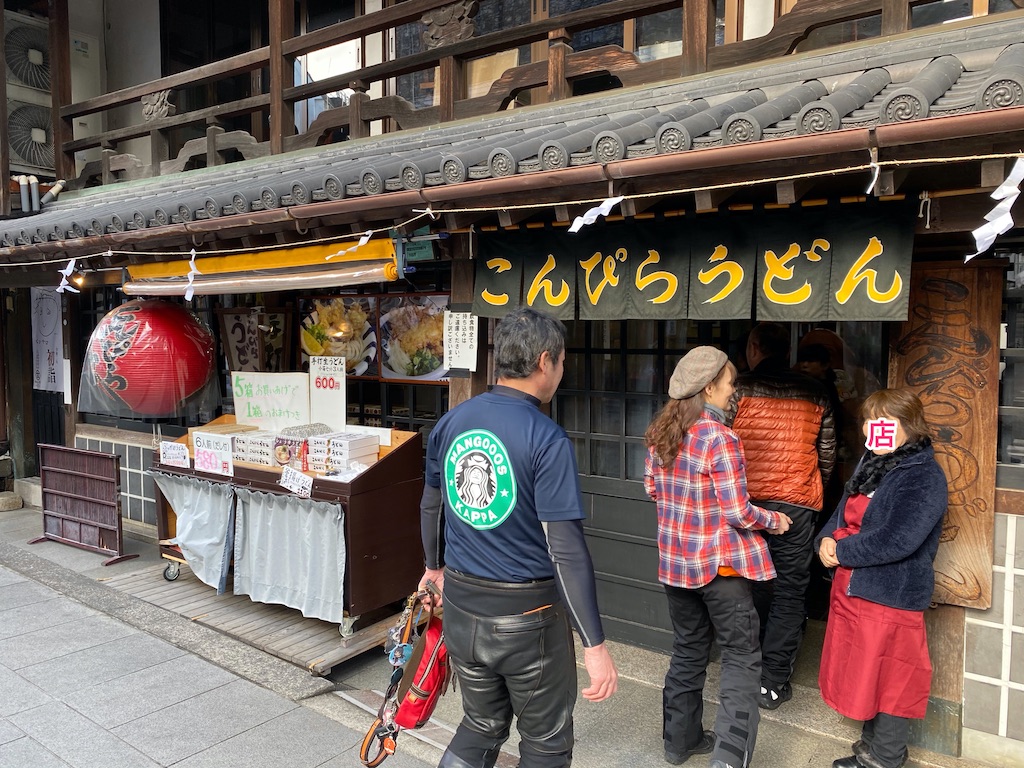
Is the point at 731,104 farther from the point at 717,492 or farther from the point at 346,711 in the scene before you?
the point at 346,711

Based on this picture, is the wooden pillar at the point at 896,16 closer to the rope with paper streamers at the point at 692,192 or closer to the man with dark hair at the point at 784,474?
the rope with paper streamers at the point at 692,192

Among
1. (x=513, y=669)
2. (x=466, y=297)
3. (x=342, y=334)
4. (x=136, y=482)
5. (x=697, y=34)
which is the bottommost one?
(x=136, y=482)

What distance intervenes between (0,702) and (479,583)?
4238mm

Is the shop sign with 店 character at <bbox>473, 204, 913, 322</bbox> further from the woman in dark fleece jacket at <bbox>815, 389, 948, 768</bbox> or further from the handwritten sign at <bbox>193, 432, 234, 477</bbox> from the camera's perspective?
the handwritten sign at <bbox>193, 432, 234, 477</bbox>

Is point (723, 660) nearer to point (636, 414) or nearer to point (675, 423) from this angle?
point (675, 423)

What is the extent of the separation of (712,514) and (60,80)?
10851mm

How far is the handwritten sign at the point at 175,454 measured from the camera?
7.46 metres

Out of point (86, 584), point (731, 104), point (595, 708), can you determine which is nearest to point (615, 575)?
point (595, 708)

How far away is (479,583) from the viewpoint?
3.31 m

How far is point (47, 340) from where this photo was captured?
432 inches

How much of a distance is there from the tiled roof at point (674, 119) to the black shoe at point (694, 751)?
3.58m

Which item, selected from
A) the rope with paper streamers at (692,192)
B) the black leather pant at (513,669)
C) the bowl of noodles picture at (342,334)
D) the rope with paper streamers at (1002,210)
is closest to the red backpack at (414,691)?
the black leather pant at (513,669)

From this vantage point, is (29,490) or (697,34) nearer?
(697,34)

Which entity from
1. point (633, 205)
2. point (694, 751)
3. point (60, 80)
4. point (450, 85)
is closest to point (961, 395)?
point (633, 205)
